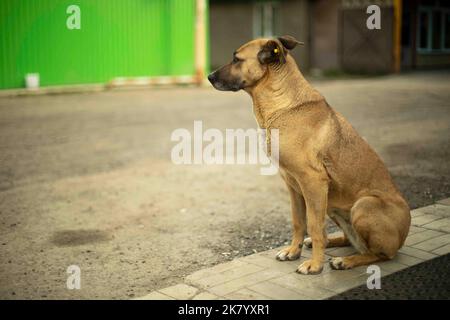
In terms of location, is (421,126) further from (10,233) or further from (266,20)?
(266,20)

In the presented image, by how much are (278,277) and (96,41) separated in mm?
15118

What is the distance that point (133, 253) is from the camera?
4.66 m

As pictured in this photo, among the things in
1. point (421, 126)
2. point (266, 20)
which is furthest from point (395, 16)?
point (421, 126)

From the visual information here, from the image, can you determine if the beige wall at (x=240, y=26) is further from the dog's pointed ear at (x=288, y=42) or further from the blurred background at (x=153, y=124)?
the dog's pointed ear at (x=288, y=42)

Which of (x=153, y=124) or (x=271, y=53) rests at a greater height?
(x=271, y=53)

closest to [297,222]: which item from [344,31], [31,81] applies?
[31,81]

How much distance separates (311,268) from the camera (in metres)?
3.90

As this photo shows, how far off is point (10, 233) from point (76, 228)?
2.00ft

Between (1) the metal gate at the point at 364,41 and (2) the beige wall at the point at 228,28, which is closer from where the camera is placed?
(1) the metal gate at the point at 364,41

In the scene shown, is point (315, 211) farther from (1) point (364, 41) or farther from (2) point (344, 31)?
(2) point (344, 31)

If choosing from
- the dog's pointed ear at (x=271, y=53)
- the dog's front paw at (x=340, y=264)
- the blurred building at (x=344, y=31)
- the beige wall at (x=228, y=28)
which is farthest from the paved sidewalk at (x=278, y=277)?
the beige wall at (x=228, y=28)

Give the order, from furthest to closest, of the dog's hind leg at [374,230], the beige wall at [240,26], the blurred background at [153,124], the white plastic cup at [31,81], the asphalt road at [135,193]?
1. the beige wall at [240,26]
2. the white plastic cup at [31,81]
3. the blurred background at [153,124]
4. the asphalt road at [135,193]
5. the dog's hind leg at [374,230]

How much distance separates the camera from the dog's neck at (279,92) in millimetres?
4059

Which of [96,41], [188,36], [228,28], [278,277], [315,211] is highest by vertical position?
[228,28]
